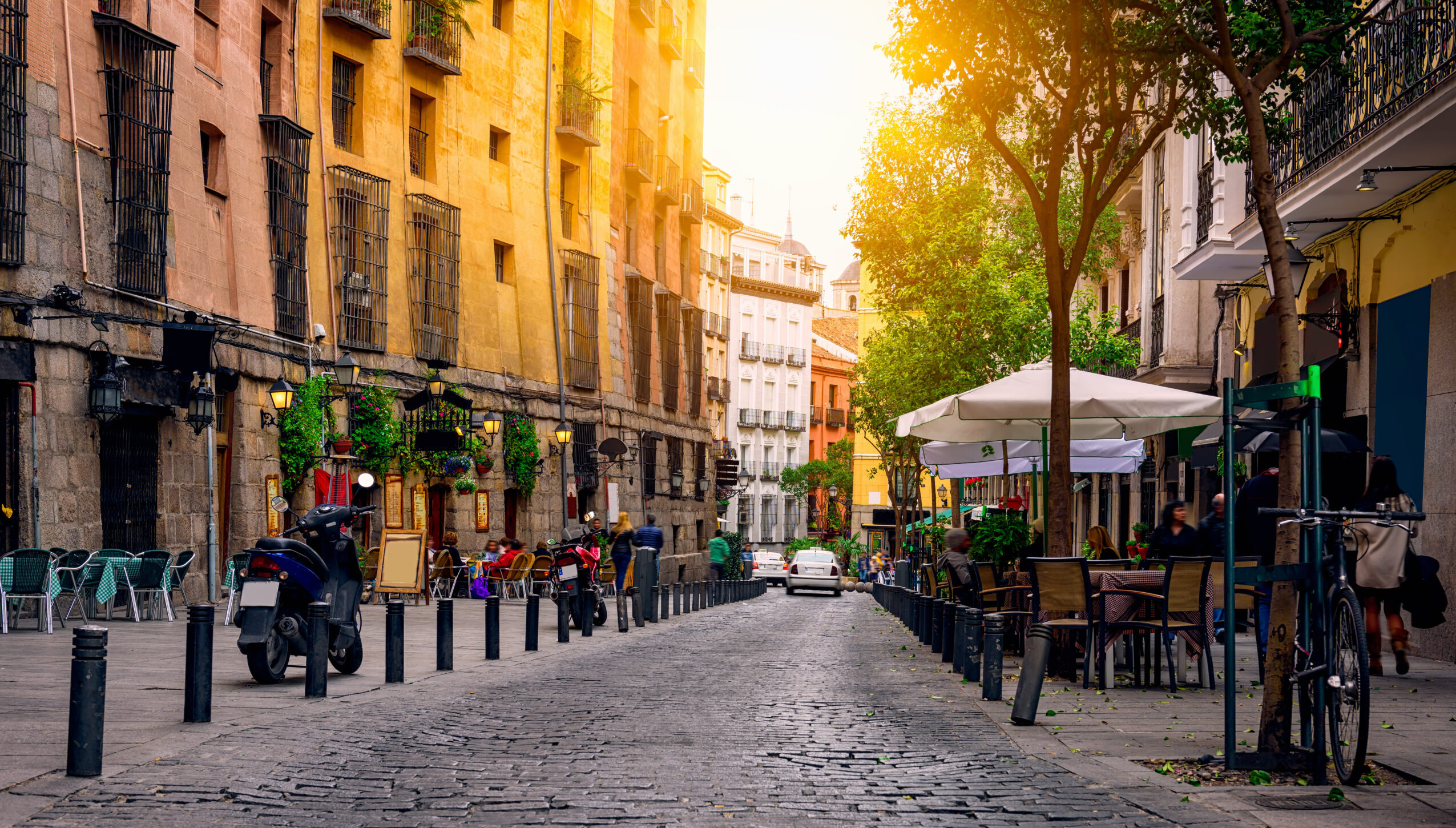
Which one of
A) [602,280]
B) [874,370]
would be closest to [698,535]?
[874,370]

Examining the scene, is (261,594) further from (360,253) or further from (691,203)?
(691,203)

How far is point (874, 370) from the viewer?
4506 centimetres

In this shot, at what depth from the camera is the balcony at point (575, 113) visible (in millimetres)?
35781

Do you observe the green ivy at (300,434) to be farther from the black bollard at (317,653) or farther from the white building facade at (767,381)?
the white building facade at (767,381)

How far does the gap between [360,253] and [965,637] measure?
17.7m

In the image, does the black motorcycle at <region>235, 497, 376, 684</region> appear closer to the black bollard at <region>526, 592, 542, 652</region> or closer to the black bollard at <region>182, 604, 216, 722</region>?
the black bollard at <region>182, 604, 216, 722</region>

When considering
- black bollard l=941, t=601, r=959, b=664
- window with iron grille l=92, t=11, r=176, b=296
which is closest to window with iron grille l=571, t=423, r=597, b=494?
window with iron grille l=92, t=11, r=176, b=296

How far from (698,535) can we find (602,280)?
13.7 m

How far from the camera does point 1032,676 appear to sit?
29.6ft

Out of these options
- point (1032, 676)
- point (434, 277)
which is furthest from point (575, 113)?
point (1032, 676)

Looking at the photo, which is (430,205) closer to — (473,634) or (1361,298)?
(473,634)

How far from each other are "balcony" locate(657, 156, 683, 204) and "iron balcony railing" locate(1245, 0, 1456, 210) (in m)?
27.6

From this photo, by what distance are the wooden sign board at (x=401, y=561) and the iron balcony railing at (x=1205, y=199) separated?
41.9ft

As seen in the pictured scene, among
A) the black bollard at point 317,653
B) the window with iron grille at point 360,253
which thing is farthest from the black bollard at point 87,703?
the window with iron grille at point 360,253
